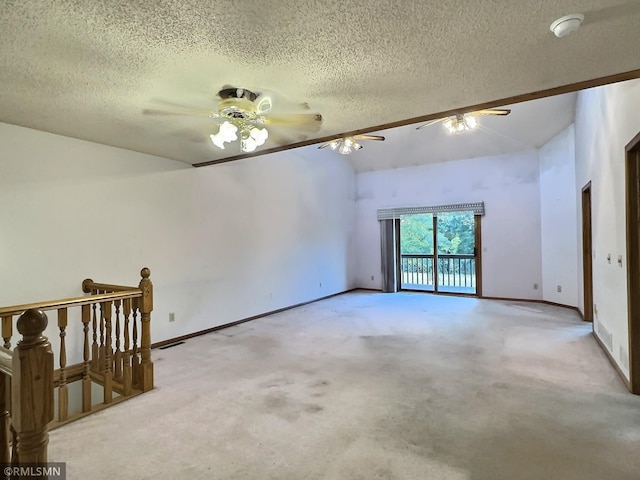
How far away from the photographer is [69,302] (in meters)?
2.55

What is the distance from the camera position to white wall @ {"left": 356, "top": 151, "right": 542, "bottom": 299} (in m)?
6.56

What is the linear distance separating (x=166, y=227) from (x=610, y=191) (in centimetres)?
490

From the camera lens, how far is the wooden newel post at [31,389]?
35.6 inches

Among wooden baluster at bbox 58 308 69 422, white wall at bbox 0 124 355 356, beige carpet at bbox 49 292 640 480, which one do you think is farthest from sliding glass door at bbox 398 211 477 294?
wooden baluster at bbox 58 308 69 422

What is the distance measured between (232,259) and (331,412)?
125 inches

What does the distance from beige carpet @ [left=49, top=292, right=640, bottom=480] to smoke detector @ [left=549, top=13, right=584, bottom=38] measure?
87.9 inches

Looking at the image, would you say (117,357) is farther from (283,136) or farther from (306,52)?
(306,52)

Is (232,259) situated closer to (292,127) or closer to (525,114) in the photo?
(292,127)

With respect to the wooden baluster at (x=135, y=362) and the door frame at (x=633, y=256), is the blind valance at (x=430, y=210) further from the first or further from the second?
the wooden baluster at (x=135, y=362)

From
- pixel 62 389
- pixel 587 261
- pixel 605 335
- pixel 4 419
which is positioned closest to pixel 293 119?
pixel 4 419

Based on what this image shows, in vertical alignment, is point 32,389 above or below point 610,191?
below

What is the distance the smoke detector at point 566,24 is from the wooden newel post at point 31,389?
230 cm

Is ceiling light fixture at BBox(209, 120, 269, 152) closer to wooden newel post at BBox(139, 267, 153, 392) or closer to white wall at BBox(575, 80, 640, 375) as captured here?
wooden newel post at BBox(139, 267, 153, 392)

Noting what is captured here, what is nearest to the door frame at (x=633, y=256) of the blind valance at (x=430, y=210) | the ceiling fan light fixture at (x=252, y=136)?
the ceiling fan light fixture at (x=252, y=136)
